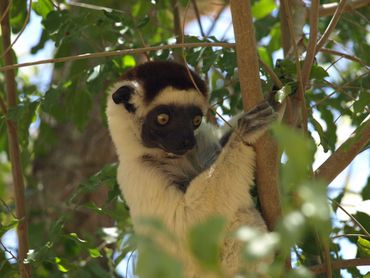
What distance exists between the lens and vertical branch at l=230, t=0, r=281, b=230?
12.2ft

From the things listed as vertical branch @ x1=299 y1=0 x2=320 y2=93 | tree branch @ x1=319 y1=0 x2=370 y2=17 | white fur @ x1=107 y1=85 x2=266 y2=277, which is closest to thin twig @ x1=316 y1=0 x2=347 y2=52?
vertical branch @ x1=299 y1=0 x2=320 y2=93

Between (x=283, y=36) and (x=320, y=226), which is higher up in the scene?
(x=283, y=36)

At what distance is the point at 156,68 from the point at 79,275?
187cm

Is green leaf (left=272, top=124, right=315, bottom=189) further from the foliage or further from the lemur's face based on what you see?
the lemur's face

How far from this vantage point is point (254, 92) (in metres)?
3.80

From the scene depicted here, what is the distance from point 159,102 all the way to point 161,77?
187 millimetres

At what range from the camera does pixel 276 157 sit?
3811 mm

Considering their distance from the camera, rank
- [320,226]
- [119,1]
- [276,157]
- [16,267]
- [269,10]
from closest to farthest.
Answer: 1. [320,226]
2. [276,157]
3. [16,267]
4. [269,10]
5. [119,1]

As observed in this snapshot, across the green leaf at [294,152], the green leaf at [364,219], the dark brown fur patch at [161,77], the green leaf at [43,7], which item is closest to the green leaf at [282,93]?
the dark brown fur patch at [161,77]

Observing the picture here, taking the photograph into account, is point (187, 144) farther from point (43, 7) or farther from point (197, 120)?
point (43, 7)

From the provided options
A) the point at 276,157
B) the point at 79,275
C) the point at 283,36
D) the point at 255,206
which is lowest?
the point at 79,275

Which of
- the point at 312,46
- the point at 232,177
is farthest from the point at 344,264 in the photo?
the point at 312,46

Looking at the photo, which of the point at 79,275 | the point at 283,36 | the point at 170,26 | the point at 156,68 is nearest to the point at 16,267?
the point at 79,275

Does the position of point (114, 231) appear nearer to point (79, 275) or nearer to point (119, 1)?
point (79, 275)
